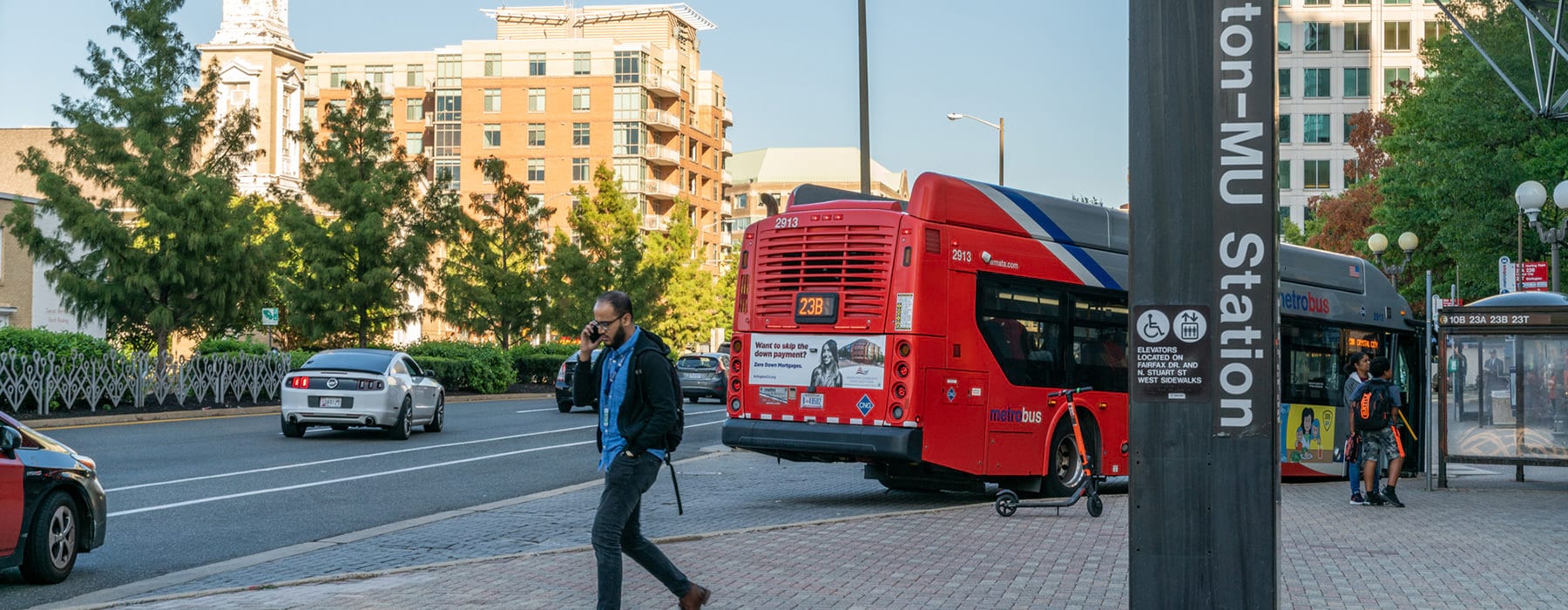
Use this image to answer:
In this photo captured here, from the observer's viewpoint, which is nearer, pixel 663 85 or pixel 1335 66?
pixel 1335 66

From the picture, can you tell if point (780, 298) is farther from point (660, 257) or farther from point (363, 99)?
point (660, 257)

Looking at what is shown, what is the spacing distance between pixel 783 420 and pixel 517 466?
5.84m

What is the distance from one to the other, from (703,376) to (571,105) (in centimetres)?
6597

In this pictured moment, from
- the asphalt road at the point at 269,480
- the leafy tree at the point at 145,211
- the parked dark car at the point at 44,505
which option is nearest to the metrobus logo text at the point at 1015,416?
the asphalt road at the point at 269,480

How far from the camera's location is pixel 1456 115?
37.0 m

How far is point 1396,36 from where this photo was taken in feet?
297

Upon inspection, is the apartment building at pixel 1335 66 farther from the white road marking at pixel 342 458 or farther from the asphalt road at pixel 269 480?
the white road marking at pixel 342 458

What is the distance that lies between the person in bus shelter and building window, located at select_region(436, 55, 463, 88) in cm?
10045

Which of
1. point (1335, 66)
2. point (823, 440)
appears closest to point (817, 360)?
point (823, 440)

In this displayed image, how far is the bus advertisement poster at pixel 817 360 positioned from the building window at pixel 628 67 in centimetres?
9239

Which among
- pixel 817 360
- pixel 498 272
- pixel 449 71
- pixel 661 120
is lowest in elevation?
pixel 817 360

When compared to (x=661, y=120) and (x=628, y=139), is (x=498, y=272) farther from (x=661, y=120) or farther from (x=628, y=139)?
(x=661, y=120)

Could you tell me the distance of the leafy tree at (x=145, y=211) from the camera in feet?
112

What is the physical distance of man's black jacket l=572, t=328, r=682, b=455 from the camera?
298 inches
